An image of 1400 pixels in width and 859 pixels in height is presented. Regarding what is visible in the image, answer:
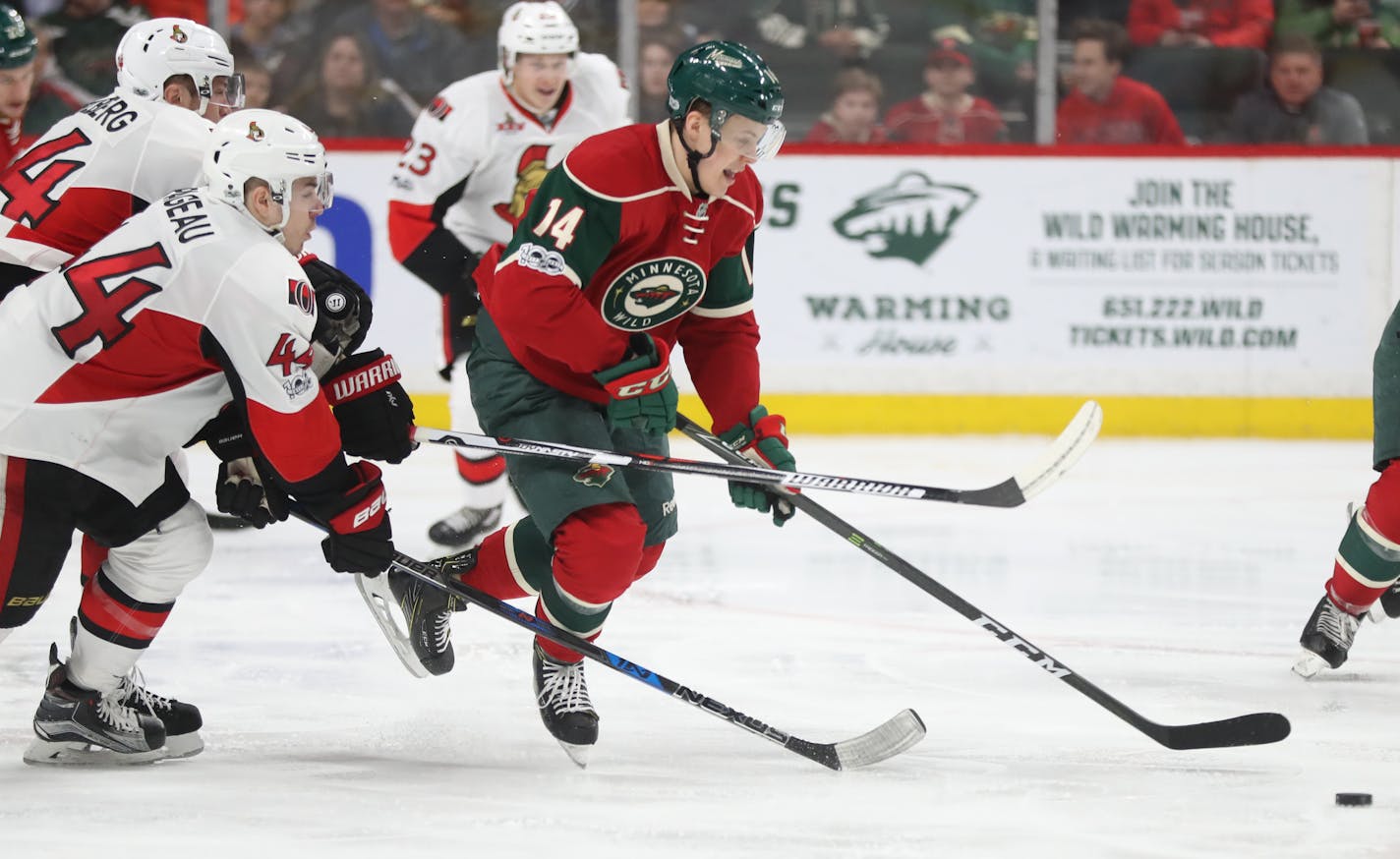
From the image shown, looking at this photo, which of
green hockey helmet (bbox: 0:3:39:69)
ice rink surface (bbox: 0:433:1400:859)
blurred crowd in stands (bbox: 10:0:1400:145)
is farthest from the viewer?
blurred crowd in stands (bbox: 10:0:1400:145)

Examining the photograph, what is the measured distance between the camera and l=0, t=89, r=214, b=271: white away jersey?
3.05 metres

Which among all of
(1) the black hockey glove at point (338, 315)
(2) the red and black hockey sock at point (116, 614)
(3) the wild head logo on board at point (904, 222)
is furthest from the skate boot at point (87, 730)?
(3) the wild head logo on board at point (904, 222)

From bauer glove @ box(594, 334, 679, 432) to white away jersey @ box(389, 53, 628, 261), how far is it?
210 cm

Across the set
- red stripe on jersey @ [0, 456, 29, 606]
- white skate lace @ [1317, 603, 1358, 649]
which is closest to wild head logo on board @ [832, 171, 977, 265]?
white skate lace @ [1317, 603, 1358, 649]

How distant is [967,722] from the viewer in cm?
310

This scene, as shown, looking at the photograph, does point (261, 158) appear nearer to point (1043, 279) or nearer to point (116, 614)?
point (116, 614)

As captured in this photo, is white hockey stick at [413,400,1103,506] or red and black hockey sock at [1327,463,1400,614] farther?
red and black hockey sock at [1327,463,1400,614]

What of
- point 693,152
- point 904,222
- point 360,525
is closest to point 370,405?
point 360,525

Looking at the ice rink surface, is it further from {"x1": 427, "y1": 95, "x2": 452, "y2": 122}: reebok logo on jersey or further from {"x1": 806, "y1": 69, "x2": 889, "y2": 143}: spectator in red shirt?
{"x1": 806, "y1": 69, "x2": 889, "y2": 143}: spectator in red shirt

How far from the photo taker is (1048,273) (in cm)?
617

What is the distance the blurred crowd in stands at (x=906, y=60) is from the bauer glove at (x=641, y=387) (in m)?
3.55

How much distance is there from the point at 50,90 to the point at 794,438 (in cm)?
274

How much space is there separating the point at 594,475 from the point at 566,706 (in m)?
0.35

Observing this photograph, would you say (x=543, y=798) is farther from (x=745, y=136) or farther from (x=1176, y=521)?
(x=1176, y=521)
